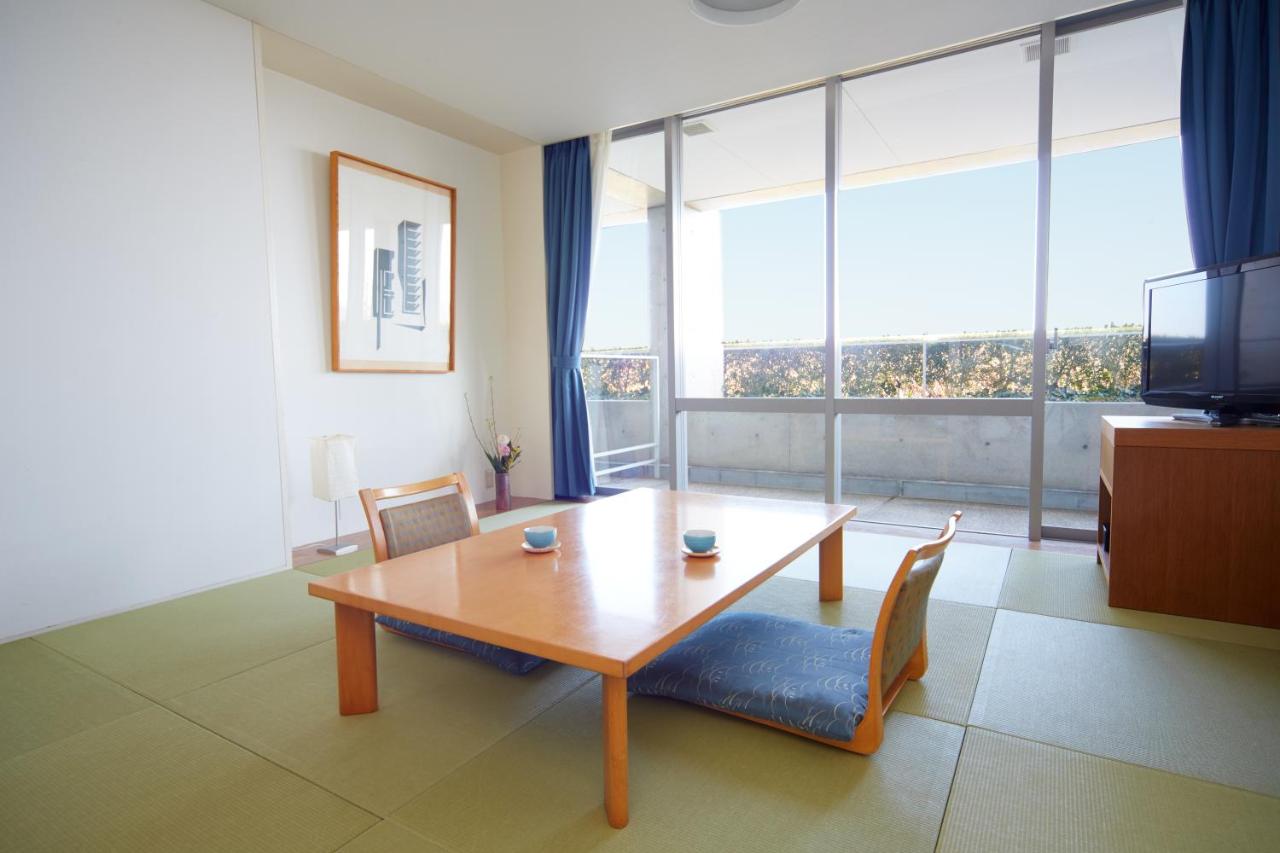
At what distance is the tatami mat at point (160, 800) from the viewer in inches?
57.0

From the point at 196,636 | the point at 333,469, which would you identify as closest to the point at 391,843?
the point at 196,636

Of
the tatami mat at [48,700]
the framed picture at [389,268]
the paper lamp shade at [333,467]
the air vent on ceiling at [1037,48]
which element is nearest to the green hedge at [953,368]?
the air vent on ceiling at [1037,48]

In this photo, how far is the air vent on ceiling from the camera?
3516mm

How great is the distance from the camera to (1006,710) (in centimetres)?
193

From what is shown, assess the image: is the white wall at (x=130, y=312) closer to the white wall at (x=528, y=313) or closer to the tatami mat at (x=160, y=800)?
the tatami mat at (x=160, y=800)

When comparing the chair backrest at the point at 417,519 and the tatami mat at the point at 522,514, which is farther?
the tatami mat at the point at 522,514

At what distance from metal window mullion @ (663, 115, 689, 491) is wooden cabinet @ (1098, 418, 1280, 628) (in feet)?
8.77

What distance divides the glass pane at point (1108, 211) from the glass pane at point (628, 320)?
8.06 ft

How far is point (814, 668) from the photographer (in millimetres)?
1899

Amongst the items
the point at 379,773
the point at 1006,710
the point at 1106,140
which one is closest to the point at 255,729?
the point at 379,773

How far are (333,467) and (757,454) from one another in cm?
279

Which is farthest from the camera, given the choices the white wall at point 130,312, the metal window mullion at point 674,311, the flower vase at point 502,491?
the flower vase at point 502,491

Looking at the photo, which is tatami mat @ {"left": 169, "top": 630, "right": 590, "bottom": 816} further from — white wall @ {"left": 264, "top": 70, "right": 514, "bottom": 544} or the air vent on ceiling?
the air vent on ceiling

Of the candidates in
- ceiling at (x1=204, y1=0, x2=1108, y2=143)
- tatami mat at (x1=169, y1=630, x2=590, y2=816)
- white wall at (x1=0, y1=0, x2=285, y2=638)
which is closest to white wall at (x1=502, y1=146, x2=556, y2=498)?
ceiling at (x1=204, y1=0, x2=1108, y2=143)
